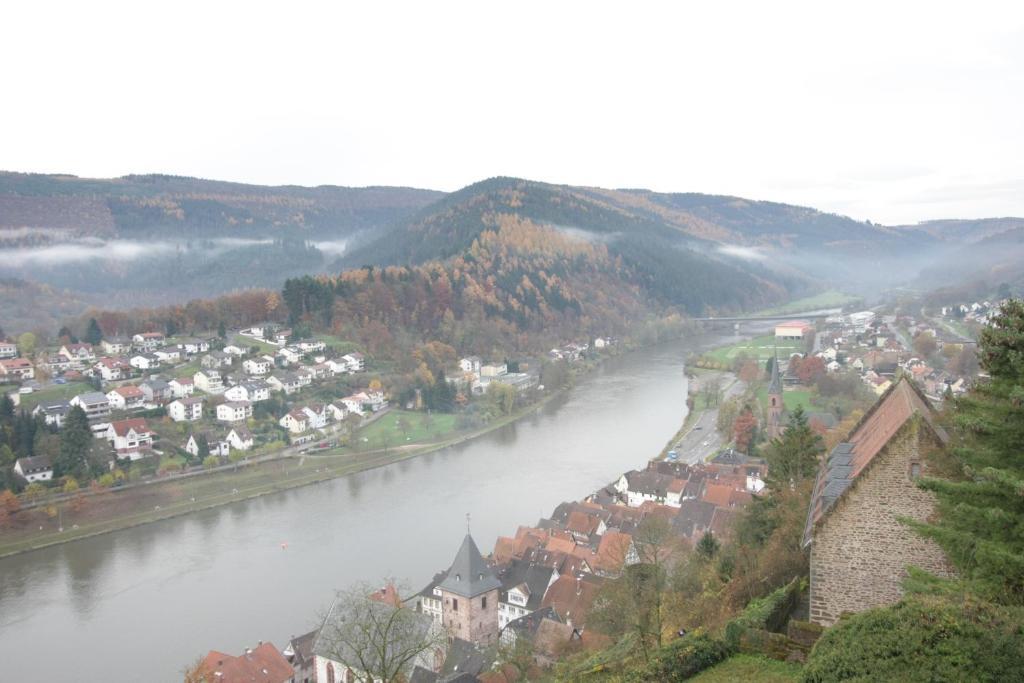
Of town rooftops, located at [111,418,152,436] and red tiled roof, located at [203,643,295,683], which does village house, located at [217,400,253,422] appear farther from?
red tiled roof, located at [203,643,295,683]

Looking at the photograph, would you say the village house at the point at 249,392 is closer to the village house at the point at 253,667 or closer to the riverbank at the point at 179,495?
the riverbank at the point at 179,495

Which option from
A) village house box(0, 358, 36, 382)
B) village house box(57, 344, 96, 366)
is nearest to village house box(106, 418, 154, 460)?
village house box(0, 358, 36, 382)

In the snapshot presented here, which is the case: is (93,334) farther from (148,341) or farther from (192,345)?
(192,345)

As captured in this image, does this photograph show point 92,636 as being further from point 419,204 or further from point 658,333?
point 419,204

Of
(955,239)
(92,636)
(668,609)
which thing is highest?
(955,239)

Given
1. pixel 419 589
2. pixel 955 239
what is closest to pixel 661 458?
pixel 419 589
